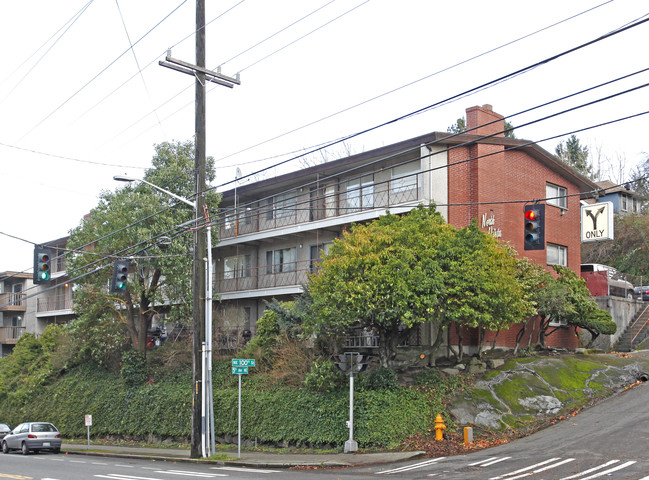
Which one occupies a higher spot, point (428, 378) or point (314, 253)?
point (314, 253)

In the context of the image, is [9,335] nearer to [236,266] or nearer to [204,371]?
[236,266]

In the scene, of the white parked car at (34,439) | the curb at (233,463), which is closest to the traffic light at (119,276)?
the curb at (233,463)

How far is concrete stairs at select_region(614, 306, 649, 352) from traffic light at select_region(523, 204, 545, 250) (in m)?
17.3

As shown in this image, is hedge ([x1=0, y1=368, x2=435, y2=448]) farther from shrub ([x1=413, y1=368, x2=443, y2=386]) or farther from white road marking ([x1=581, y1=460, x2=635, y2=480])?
white road marking ([x1=581, y1=460, x2=635, y2=480])

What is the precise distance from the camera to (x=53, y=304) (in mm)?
50719

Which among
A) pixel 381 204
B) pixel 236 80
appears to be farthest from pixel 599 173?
pixel 236 80

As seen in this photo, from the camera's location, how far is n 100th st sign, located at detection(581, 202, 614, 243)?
90.6 feet

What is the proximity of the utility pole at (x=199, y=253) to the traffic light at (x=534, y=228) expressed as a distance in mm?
10776

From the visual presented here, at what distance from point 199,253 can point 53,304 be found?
33902 millimetres

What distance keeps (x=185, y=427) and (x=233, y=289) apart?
9.38 meters

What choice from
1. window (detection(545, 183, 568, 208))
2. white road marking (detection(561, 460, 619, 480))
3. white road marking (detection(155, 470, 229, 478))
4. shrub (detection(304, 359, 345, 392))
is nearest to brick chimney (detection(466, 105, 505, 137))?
window (detection(545, 183, 568, 208))

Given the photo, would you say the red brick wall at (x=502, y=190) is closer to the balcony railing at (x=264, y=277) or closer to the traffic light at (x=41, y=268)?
the balcony railing at (x=264, y=277)

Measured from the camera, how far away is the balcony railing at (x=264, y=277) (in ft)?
101

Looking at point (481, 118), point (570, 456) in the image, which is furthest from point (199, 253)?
point (481, 118)
